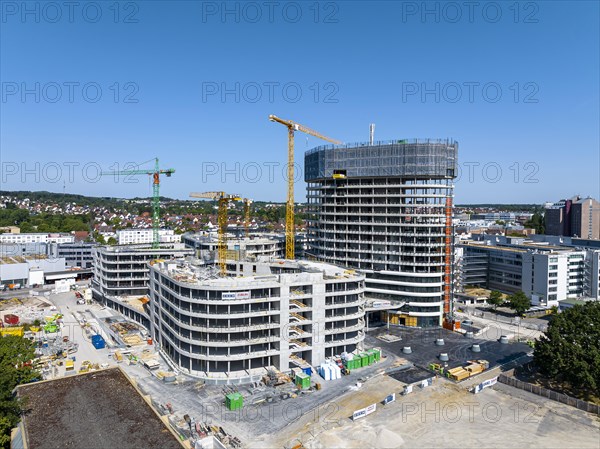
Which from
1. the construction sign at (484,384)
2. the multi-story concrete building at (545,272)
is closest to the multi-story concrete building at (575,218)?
the multi-story concrete building at (545,272)

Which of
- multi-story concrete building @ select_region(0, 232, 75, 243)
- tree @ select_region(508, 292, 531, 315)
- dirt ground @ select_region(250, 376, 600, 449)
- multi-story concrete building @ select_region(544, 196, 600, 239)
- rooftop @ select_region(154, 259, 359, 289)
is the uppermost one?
multi-story concrete building @ select_region(544, 196, 600, 239)

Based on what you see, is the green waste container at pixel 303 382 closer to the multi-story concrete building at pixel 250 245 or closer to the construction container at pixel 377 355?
the construction container at pixel 377 355

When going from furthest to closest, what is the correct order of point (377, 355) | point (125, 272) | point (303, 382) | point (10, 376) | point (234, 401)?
point (125, 272) < point (377, 355) < point (303, 382) < point (234, 401) < point (10, 376)

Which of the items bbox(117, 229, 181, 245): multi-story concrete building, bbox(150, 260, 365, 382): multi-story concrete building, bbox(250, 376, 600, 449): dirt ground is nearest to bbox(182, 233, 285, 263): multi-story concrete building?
bbox(150, 260, 365, 382): multi-story concrete building

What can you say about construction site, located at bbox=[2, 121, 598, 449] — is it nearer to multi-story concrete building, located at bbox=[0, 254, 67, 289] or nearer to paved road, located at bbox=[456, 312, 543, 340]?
paved road, located at bbox=[456, 312, 543, 340]

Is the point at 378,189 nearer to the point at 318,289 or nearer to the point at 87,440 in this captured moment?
the point at 318,289

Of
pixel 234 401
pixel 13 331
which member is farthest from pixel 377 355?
pixel 13 331

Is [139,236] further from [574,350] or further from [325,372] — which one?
[574,350]
